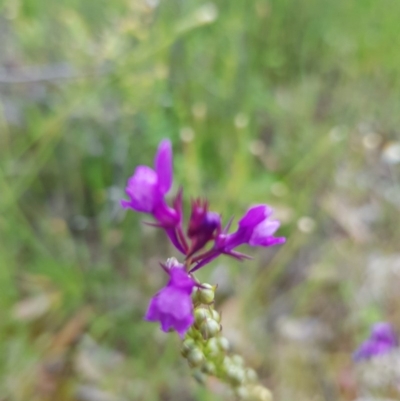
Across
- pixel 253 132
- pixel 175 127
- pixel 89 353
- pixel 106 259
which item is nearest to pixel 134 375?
pixel 89 353

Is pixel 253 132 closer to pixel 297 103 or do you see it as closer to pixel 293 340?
pixel 297 103

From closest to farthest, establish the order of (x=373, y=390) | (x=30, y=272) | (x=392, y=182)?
1. (x=373, y=390)
2. (x=30, y=272)
3. (x=392, y=182)

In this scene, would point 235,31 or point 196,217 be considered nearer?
point 196,217

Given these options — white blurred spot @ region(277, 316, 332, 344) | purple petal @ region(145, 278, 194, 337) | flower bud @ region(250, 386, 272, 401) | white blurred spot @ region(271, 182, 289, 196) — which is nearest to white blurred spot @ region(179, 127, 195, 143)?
white blurred spot @ region(271, 182, 289, 196)

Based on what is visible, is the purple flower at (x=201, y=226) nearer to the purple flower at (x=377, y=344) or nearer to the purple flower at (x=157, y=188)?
the purple flower at (x=157, y=188)

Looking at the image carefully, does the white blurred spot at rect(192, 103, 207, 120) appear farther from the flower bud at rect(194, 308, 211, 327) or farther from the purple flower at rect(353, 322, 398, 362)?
the flower bud at rect(194, 308, 211, 327)

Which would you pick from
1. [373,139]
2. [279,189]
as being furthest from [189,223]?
[373,139]
